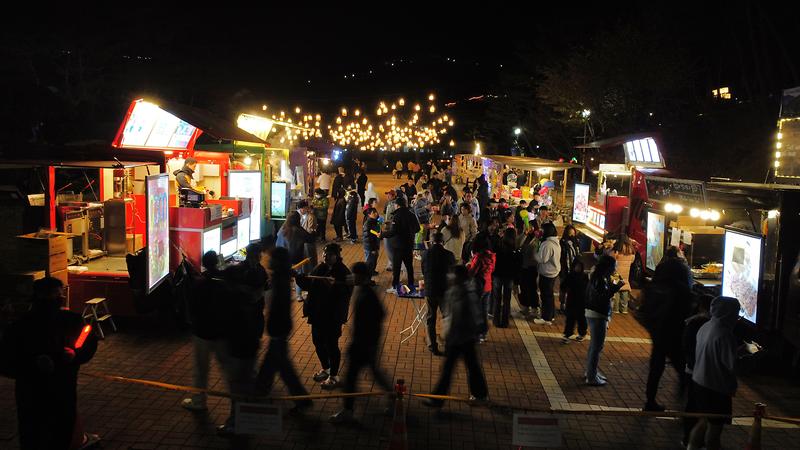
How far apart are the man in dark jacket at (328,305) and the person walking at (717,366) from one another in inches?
143

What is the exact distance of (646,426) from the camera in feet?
20.5

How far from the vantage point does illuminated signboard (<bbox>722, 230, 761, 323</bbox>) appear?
26.6ft

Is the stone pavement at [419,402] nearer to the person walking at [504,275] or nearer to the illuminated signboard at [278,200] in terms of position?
the person walking at [504,275]

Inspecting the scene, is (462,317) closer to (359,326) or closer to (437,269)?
(359,326)

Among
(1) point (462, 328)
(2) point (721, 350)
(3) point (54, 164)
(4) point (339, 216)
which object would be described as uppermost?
(3) point (54, 164)

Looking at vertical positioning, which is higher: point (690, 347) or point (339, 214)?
point (339, 214)

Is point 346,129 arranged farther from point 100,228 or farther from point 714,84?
point 100,228

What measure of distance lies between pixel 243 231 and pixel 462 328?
6926 mm

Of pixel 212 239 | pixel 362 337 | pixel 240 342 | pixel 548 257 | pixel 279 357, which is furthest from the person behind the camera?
pixel 212 239

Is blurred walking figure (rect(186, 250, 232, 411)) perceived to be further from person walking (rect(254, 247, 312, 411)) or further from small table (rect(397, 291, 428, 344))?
small table (rect(397, 291, 428, 344))

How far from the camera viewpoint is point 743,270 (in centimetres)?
839

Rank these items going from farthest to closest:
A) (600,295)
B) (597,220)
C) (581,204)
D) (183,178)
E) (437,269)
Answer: (581,204), (597,220), (183,178), (437,269), (600,295)

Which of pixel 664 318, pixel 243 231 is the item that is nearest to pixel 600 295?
pixel 664 318

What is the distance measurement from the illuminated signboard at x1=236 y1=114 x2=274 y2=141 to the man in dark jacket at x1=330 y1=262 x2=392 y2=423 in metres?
10.6
